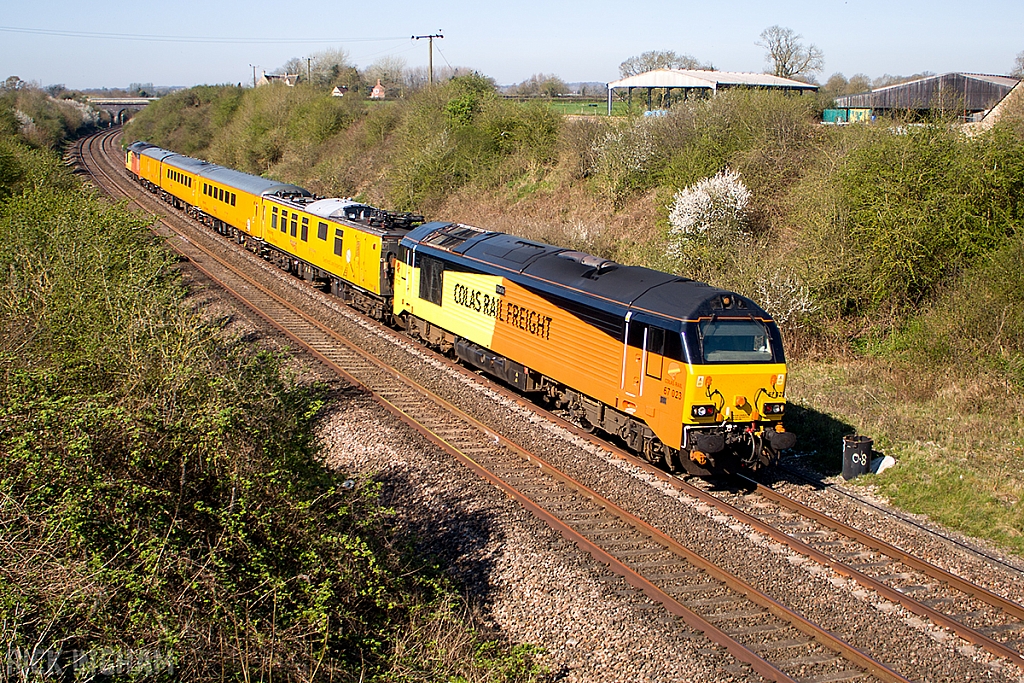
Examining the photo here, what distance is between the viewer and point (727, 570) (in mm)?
9328

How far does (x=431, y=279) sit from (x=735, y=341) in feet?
26.4

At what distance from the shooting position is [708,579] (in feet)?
30.0

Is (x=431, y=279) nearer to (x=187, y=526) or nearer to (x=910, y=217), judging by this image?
(x=910, y=217)

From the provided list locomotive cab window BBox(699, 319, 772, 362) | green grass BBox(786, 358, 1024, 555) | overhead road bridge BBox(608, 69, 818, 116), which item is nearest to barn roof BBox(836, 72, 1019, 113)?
overhead road bridge BBox(608, 69, 818, 116)

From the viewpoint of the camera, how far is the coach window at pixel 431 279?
56.8 ft

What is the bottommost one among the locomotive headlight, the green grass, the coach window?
the green grass

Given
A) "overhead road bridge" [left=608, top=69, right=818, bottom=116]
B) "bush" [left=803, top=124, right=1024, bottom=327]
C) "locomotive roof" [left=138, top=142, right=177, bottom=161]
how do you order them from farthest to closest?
"locomotive roof" [left=138, top=142, right=177, bottom=161] < "overhead road bridge" [left=608, top=69, right=818, bottom=116] < "bush" [left=803, top=124, right=1024, bottom=327]

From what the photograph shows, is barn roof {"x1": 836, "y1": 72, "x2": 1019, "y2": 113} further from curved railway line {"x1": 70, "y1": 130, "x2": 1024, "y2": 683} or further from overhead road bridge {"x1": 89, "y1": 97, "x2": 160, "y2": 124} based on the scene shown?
overhead road bridge {"x1": 89, "y1": 97, "x2": 160, "y2": 124}

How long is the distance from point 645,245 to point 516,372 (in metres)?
11.9

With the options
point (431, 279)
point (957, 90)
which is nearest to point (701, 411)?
point (431, 279)

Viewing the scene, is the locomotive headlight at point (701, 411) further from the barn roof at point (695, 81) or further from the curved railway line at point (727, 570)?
the barn roof at point (695, 81)

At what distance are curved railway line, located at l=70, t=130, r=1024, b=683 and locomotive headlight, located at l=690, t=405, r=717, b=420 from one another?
3.95ft

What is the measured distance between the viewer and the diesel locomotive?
1111cm

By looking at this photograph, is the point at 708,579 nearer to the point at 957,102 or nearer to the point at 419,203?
the point at 957,102
